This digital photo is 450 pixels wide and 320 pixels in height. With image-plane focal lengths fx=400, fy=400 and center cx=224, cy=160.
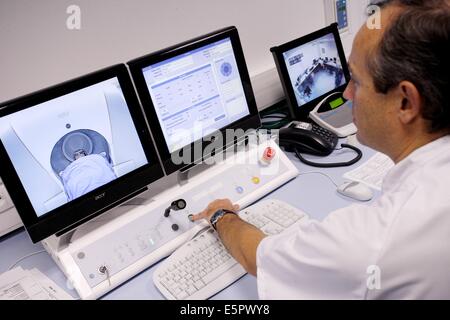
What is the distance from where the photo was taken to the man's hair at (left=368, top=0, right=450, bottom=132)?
0.68 meters

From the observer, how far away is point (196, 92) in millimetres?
1211

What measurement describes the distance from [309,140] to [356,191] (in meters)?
0.31

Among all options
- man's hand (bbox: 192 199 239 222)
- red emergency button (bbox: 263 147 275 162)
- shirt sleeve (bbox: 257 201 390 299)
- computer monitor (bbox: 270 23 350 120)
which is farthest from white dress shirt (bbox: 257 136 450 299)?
computer monitor (bbox: 270 23 350 120)

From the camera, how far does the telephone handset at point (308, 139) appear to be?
1.41m

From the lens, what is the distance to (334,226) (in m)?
0.75

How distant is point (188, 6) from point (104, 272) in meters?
0.96

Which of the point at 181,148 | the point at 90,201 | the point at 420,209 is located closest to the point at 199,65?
the point at 181,148

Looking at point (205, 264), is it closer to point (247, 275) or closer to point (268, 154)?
point (247, 275)

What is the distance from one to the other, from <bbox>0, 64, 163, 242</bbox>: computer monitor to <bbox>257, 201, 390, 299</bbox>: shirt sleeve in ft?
1.56

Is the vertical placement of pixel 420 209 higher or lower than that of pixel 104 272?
higher

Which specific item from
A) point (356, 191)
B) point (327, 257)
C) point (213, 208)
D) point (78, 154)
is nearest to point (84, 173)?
point (78, 154)

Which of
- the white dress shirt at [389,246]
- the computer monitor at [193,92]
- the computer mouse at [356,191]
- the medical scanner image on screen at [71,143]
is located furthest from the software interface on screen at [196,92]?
the white dress shirt at [389,246]

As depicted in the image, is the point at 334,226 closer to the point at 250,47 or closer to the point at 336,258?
the point at 336,258
